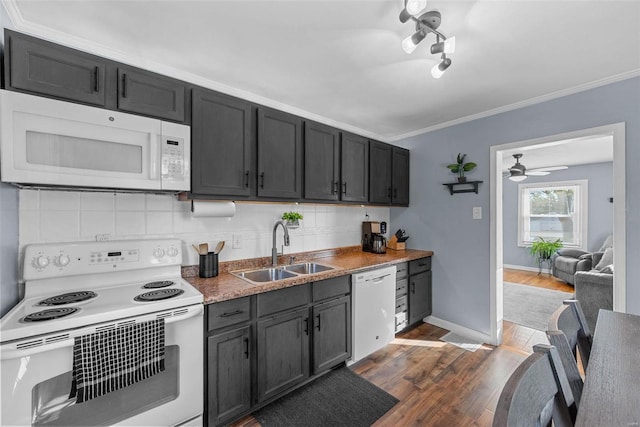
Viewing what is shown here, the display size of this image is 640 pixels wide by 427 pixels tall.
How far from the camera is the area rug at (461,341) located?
109 inches

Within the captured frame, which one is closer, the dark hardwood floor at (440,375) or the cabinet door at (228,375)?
the cabinet door at (228,375)

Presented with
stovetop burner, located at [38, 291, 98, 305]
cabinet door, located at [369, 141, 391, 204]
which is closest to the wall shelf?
cabinet door, located at [369, 141, 391, 204]

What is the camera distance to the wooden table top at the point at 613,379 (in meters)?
0.70

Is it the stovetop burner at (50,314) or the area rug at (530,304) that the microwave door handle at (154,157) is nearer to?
the stovetop burner at (50,314)

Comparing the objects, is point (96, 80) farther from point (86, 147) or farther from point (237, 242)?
point (237, 242)

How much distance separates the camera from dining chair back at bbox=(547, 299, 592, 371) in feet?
3.63

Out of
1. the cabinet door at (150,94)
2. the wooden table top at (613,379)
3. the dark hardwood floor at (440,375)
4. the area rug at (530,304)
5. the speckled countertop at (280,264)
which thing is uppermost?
the cabinet door at (150,94)

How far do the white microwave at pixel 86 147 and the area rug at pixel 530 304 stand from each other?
4155 mm

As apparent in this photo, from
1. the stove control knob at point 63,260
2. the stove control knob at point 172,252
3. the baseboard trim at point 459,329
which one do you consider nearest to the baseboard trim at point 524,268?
the baseboard trim at point 459,329

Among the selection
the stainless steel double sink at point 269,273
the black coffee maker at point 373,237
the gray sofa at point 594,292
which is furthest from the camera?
the black coffee maker at point 373,237

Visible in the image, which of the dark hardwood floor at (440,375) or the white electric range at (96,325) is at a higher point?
the white electric range at (96,325)

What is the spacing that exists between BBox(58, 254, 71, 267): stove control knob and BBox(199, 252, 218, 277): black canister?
742 millimetres

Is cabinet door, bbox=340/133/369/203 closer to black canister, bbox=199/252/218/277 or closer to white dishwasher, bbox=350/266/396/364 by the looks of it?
white dishwasher, bbox=350/266/396/364

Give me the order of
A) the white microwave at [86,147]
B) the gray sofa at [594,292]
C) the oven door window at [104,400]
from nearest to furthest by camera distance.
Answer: the oven door window at [104,400] < the white microwave at [86,147] < the gray sofa at [594,292]
